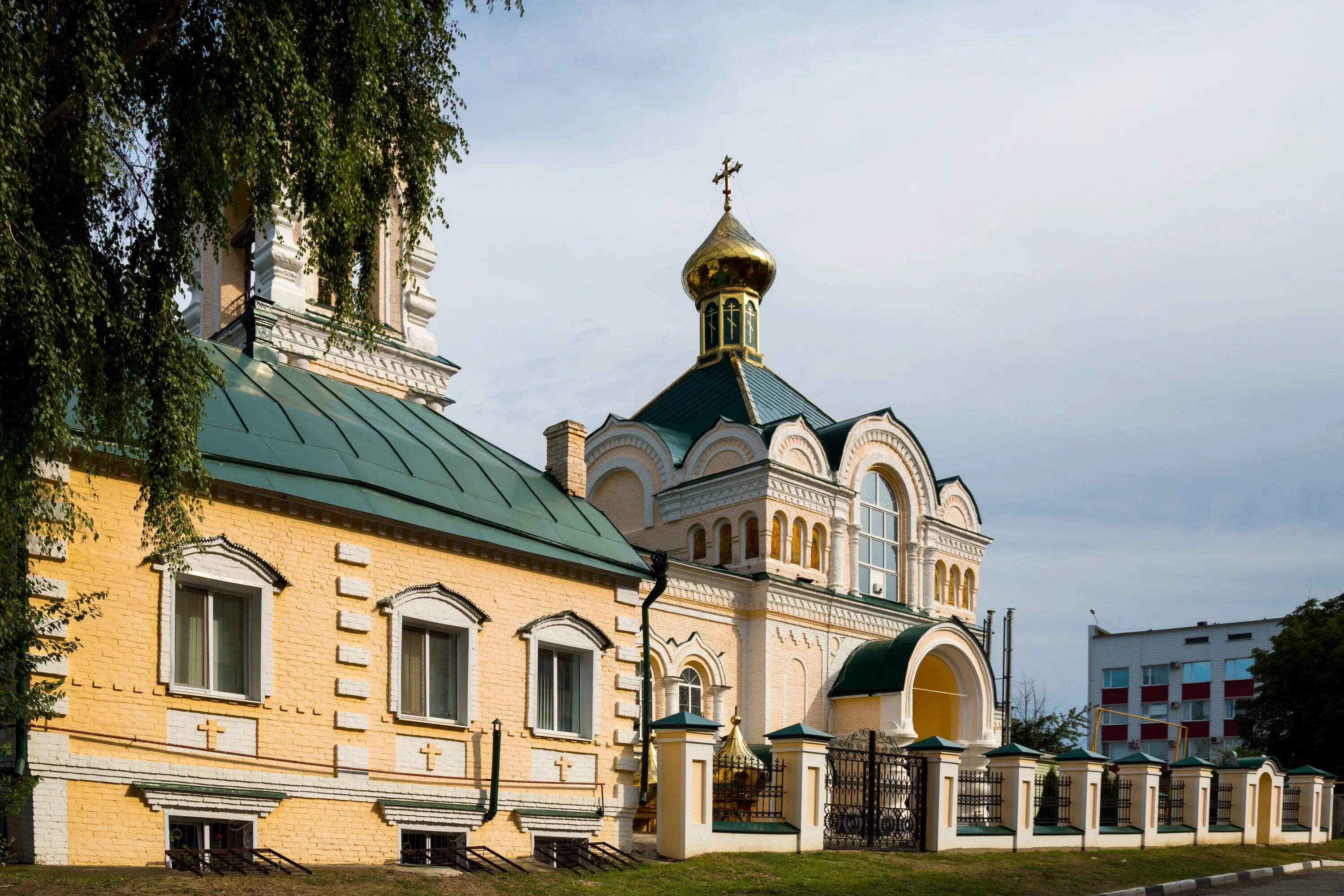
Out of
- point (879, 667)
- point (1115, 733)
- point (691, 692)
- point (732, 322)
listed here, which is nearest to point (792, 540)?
point (879, 667)

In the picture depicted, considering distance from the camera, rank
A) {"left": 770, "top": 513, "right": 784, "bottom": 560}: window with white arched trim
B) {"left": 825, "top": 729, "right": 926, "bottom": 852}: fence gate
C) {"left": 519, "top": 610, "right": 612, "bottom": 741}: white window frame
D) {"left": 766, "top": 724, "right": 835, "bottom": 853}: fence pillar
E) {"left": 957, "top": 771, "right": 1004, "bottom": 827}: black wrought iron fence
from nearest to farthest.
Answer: {"left": 519, "top": 610, "right": 612, "bottom": 741}: white window frame
{"left": 766, "top": 724, "right": 835, "bottom": 853}: fence pillar
{"left": 825, "top": 729, "right": 926, "bottom": 852}: fence gate
{"left": 957, "top": 771, "right": 1004, "bottom": 827}: black wrought iron fence
{"left": 770, "top": 513, "right": 784, "bottom": 560}: window with white arched trim

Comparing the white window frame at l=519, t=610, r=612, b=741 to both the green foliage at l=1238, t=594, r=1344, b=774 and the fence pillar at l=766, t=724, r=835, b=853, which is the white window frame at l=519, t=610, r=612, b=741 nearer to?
the fence pillar at l=766, t=724, r=835, b=853

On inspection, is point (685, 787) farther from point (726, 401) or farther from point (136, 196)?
point (726, 401)

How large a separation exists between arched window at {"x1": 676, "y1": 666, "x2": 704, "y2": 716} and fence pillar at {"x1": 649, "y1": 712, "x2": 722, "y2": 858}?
7.74 meters

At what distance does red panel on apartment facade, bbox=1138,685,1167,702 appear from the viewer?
53594mm

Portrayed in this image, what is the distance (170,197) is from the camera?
8938mm

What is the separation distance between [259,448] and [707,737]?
16.3 feet

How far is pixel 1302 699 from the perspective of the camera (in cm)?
2844

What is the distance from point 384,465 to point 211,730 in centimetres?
299

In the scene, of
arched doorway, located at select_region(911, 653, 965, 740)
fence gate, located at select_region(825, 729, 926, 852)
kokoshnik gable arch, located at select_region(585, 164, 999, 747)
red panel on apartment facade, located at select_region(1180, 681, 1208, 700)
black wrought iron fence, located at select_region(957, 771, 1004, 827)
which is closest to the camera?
fence gate, located at select_region(825, 729, 926, 852)

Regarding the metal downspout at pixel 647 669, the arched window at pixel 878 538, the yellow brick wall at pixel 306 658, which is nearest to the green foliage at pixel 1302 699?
the arched window at pixel 878 538

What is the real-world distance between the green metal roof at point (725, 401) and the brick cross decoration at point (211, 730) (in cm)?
1482

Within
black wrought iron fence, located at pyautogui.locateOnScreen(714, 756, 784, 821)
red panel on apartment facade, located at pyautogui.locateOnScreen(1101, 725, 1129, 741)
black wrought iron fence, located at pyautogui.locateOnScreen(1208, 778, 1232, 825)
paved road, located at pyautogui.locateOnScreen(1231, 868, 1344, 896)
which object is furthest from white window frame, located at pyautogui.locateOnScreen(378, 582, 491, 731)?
red panel on apartment facade, located at pyautogui.locateOnScreen(1101, 725, 1129, 741)

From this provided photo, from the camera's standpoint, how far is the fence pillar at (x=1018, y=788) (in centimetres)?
1638
